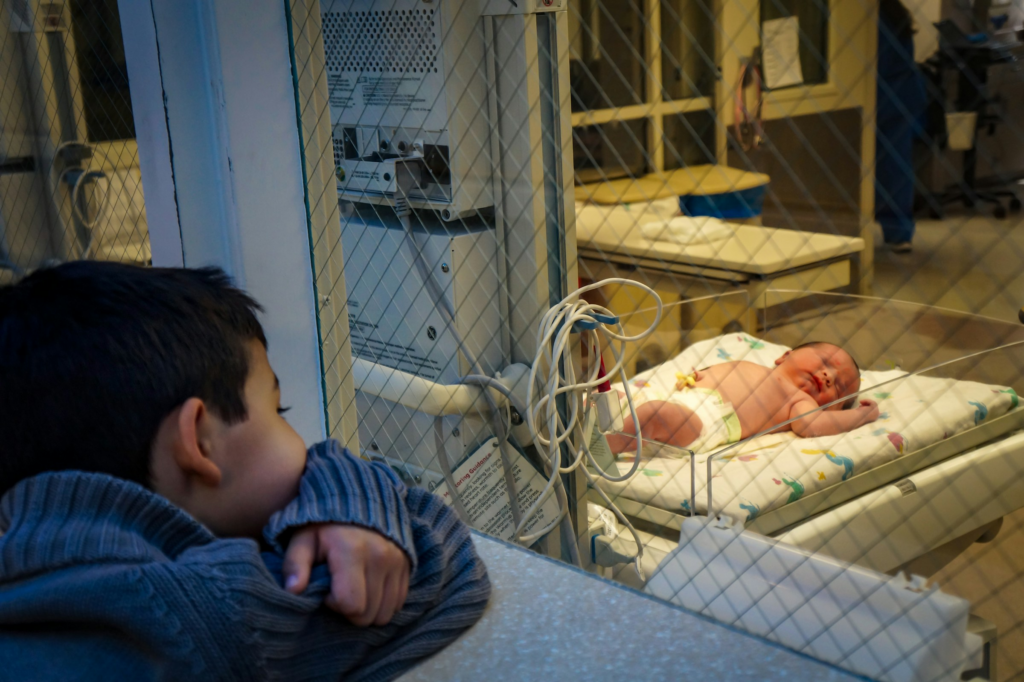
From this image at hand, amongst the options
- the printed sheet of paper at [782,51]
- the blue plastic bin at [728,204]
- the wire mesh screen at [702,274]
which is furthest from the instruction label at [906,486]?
the printed sheet of paper at [782,51]

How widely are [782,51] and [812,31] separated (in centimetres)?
2

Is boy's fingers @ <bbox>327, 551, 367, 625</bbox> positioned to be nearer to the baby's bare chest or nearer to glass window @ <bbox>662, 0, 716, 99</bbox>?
glass window @ <bbox>662, 0, 716, 99</bbox>

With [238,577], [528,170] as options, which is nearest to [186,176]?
[528,170]

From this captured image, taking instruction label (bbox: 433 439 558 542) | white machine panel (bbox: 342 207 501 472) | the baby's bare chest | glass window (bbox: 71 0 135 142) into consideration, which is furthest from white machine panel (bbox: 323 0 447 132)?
the baby's bare chest

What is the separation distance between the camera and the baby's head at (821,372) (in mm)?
1076

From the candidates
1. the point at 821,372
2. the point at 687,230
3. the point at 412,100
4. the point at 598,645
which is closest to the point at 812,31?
the point at 687,230

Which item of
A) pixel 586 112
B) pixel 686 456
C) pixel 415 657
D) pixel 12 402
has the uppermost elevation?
pixel 586 112

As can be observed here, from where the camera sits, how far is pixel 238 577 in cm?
38

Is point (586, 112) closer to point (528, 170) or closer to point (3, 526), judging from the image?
point (528, 170)

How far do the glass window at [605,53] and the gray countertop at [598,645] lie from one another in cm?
44

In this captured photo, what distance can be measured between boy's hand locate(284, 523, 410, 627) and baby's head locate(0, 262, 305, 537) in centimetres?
5

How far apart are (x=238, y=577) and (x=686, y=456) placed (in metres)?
0.79

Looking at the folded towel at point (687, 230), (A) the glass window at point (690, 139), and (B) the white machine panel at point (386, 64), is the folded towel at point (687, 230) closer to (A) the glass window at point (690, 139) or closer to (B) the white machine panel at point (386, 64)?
(A) the glass window at point (690, 139)

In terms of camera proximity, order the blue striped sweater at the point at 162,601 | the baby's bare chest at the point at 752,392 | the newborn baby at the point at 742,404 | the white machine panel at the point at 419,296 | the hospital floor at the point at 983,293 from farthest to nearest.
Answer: the baby's bare chest at the point at 752,392 < the newborn baby at the point at 742,404 < the white machine panel at the point at 419,296 < the hospital floor at the point at 983,293 < the blue striped sweater at the point at 162,601
